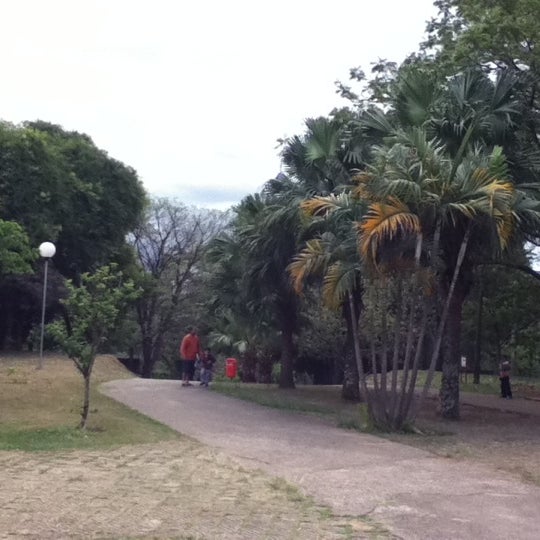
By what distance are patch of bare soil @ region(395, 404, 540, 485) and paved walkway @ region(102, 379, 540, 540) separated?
0.50 metres

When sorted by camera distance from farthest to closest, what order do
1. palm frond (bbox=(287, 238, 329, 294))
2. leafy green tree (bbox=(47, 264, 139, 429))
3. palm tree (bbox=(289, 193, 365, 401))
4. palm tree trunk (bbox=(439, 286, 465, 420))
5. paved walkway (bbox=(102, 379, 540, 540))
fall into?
1. palm tree trunk (bbox=(439, 286, 465, 420))
2. palm frond (bbox=(287, 238, 329, 294))
3. palm tree (bbox=(289, 193, 365, 401))
4. leafy green tree (bbox=(47, 264, 139, 429))
5. paved walkway (bbox=(102, 379, 540, 540))

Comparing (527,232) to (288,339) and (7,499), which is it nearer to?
(288,339)

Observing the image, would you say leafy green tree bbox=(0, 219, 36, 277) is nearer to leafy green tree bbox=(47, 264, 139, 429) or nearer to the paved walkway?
leafy green tree bbox=(47, 264, 139, 429)

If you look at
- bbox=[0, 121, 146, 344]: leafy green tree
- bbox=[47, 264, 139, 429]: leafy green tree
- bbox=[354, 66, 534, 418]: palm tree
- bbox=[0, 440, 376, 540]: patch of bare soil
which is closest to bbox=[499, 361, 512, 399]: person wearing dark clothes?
bbox=[354, 66, 534, 418]: palm tree

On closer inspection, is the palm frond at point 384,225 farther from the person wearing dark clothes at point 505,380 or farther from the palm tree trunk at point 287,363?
the person wearing dark clothes at point 505,380

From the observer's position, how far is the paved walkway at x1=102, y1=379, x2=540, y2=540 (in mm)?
8469

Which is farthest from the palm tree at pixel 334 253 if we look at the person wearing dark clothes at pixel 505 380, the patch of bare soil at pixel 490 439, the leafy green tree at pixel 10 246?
the person wearing dark clothes at pixel 505 380

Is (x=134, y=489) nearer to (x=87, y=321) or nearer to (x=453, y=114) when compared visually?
(x=87, y=321)

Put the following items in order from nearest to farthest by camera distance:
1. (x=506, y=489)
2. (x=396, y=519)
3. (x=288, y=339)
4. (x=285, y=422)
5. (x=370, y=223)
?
1. (x=396, y=519)
2. (x=506, y=489)
3. (x=370, y=223)
4. (x=285, y=422)
5. (x=288, y=339)

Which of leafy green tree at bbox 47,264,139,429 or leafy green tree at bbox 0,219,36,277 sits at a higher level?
leafy green tree at bbox 0,219,36,277

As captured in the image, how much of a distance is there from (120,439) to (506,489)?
588cm

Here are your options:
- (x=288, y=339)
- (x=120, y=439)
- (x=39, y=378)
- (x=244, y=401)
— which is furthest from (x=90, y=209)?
(x=120, y=439)

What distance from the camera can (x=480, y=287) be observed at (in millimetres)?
27812

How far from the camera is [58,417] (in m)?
15.2
